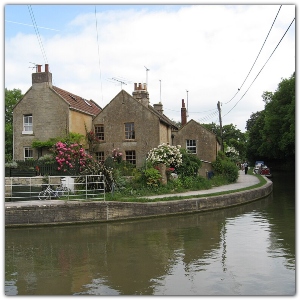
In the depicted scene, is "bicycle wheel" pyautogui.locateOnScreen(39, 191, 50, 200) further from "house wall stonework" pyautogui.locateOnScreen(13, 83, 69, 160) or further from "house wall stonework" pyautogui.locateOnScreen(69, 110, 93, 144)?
"house wall stonework" pyautogui.locateOnScreen(69, 110, 93, 144)

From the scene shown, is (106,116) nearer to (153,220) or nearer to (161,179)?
(161,179)

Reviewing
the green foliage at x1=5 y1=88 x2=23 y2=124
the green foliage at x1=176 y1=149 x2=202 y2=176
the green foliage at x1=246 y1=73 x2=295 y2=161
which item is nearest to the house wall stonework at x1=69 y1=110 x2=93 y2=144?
the green foliage at x1=176 y1=149 x2=202 y2=176

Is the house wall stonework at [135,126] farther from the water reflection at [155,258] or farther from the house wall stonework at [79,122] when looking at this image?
the water reflection at [155,258]

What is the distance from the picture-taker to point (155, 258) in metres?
11.8

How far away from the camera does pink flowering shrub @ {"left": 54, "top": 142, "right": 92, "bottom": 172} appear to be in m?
25.4

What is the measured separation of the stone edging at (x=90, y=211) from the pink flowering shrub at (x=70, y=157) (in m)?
7.43

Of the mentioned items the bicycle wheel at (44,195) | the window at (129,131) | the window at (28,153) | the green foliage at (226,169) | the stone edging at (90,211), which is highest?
the window at (129,131)

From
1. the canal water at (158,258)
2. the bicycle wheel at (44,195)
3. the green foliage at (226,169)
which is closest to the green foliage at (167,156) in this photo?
the canal water at (158,258)

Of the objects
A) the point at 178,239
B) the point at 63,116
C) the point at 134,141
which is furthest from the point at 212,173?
the point at 178,239

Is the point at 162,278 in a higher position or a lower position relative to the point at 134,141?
lower

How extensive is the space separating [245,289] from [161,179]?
15.4 meters

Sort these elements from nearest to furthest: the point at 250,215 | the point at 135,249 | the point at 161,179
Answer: the point at 135,249
the point at 250,215
the point at 161,179

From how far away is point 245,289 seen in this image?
28.8 feet

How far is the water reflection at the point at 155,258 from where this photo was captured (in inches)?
358
